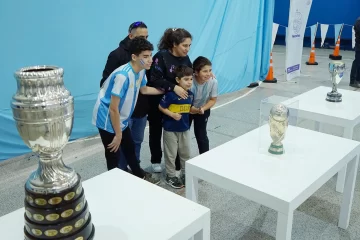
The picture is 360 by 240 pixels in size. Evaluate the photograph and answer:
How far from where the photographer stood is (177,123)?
8.26 ft

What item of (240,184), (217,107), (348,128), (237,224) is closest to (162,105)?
(237,224)

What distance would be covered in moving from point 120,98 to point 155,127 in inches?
28.2

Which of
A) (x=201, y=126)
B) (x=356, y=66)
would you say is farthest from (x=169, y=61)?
Result: (x=356, y=66)

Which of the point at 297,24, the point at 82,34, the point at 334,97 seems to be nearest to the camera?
the point at 334,97

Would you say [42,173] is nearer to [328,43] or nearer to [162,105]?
[162,105]

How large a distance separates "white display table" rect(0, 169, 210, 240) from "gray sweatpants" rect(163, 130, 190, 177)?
1064mm

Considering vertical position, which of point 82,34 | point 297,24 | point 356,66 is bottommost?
point 356,66

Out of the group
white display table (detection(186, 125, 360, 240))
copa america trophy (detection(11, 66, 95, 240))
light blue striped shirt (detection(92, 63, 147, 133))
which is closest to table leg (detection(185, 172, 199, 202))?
white display table (detection(186, 125, 360, 240))

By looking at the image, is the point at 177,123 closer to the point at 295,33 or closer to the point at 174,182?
the point at 174,182

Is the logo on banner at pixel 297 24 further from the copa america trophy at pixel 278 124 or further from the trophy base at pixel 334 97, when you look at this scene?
the copa america trophy at pixel 278 124

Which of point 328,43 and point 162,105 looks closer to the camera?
point 162,105

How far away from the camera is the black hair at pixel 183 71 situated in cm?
240

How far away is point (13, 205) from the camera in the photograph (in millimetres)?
2455

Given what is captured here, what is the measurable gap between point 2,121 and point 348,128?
2537mm
